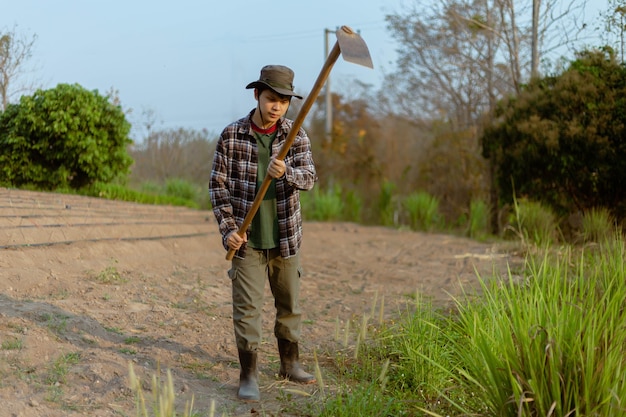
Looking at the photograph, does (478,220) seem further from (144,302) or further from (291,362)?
(291,362)

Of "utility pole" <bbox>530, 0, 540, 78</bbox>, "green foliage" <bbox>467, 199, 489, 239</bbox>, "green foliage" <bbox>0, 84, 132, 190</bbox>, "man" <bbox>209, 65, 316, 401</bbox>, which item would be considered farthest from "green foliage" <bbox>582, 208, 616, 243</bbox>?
"green foliage" <bbox>0, 84, 132, 190</bbox>

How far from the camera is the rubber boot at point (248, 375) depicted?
3.75m

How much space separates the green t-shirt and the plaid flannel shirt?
0.09ft

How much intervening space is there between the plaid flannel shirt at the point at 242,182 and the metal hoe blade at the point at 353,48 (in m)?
0.90

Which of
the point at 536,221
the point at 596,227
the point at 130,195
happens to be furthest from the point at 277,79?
the point at 130,195

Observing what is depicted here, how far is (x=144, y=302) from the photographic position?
555cm

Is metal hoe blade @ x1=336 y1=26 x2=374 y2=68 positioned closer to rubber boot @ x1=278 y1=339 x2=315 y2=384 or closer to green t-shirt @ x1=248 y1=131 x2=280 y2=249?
green t-shirt @ x1=248 y1=131 x2=280 y2=249

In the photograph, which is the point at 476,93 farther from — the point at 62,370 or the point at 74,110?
the point at 62,370

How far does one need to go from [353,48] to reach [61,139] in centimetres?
868

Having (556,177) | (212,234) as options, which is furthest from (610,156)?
(212,234)

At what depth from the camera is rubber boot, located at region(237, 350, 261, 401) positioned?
375 centimetres

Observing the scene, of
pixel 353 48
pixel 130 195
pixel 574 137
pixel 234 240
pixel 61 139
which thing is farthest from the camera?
pixel 130 195

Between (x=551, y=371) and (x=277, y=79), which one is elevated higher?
(x=277, y=79)

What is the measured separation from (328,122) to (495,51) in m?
6.82
